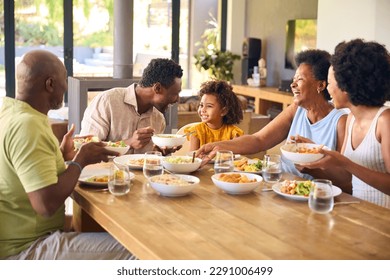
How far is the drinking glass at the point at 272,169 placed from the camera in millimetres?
2549

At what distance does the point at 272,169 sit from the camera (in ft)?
8.36

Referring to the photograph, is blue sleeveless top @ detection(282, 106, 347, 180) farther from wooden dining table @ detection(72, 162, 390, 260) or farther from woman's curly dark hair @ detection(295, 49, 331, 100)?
wooden dining table @ detection(72, 162, 390, 260)

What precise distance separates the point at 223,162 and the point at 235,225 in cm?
65

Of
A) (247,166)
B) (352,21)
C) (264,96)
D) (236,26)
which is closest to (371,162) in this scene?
(247,166)

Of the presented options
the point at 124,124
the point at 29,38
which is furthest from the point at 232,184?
the point at 29,38

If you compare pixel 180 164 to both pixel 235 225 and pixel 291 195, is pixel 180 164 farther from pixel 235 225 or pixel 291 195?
pixel 235 225

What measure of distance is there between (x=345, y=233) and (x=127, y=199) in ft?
2.64

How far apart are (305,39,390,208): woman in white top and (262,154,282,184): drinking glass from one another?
136 millimetres

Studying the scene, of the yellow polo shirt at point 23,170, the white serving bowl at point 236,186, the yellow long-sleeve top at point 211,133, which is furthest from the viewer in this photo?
the yellow long-sleeve top at point 211,133

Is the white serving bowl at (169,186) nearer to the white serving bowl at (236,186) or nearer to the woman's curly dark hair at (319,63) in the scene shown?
the white serving bowl at (236,186)

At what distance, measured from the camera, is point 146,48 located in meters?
10.2

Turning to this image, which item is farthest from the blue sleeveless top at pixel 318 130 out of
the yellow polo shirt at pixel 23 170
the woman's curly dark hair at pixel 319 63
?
the yellow polo shirt at pixel 23 170

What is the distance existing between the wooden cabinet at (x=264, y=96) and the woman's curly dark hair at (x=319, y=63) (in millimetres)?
4839

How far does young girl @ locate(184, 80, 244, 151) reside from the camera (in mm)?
3695
